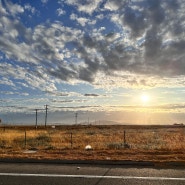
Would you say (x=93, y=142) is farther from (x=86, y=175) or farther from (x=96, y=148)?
(x=86, y=175)

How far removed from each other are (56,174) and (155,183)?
2.87m

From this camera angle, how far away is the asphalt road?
8.21 m

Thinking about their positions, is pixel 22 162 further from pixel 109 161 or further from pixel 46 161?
pixel 109 161

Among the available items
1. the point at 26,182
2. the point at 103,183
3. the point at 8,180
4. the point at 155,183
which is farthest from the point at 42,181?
the point at 155,183

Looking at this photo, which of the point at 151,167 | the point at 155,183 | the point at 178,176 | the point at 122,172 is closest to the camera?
the point at 155,183

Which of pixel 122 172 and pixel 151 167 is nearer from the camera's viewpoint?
pixel 122 172

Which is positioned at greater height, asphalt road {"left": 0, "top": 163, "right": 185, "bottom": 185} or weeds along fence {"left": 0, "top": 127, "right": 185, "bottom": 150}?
weeds along fence {"left": 0, "top": 127, "right": 185, "bottom": 150}

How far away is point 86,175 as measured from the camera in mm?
9062

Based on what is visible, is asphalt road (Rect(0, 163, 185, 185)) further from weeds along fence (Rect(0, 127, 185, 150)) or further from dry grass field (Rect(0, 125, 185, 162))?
weeds along fence (Rect(0, 127, 185, 150))

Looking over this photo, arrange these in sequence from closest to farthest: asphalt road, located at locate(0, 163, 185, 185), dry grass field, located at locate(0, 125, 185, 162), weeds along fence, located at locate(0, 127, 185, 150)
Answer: asphalt road, located at locate(0, 163, 185, 185), dry grass field, located at locate(0, 125, 185, 162), weeds along fence, located at locate(0, 127, 185, 150)

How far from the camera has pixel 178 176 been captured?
8.88 m

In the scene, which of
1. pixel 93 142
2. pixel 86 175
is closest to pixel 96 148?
pixel 93 142

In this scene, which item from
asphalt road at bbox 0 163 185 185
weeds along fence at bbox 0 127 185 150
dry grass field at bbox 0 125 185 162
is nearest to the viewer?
asphalt road at bbox 0 163 185 185

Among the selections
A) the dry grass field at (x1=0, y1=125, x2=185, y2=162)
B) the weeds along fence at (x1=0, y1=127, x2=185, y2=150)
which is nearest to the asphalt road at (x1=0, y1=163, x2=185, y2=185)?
the dry grass field at (x1=0, y1=125, x2=185, y2=162)
